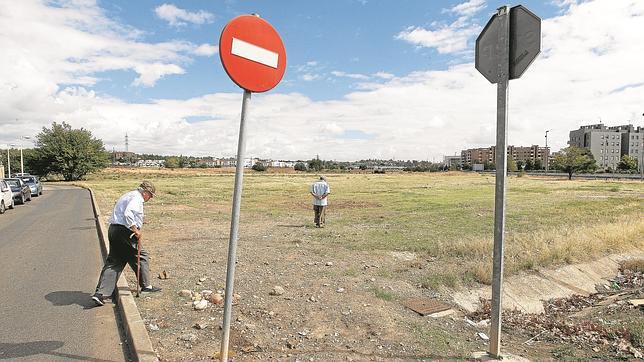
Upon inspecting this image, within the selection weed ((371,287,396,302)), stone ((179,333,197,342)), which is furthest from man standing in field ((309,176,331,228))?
stone ((179,333,197,342))

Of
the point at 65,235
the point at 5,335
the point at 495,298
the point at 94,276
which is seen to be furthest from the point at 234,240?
the point at 65,235

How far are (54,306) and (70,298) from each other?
352 mm

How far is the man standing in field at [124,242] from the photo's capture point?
17.2 ft

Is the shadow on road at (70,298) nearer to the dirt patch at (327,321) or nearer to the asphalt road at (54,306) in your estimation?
the asphalt road at (54,306)

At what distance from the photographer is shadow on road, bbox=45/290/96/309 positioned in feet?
17.3

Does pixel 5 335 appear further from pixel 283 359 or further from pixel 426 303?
pixel 426 303

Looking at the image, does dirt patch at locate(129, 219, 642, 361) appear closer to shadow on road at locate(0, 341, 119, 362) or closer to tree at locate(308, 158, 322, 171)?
shadow on road at locate(0, 341, 119, 362)

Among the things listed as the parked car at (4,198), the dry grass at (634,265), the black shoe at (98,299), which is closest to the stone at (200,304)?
the black shoe at (98,299)

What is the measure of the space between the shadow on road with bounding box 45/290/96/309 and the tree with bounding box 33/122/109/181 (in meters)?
63.7

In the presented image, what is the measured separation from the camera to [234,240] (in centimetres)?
284

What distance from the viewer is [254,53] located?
8.87 feet

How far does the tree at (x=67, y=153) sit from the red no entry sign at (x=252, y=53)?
67.8 m

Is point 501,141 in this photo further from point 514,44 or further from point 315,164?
point 315,164

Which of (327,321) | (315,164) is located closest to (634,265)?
(327,321)
